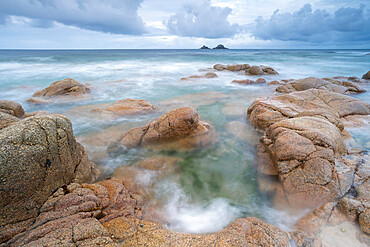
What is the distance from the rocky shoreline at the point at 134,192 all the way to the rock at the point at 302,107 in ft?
5.58

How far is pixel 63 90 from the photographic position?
44.6 feet

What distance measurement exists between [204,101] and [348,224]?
31.6 ft

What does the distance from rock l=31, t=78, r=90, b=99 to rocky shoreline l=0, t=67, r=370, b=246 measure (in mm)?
9232

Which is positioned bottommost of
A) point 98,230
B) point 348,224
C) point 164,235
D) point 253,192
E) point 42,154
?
point 253,192

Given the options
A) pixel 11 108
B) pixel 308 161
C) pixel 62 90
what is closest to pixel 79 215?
pixel 308 161

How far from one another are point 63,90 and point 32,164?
1204cm

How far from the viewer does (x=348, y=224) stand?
12.0 ft

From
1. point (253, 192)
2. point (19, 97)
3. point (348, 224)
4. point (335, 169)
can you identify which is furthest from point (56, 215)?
point (19, 97)

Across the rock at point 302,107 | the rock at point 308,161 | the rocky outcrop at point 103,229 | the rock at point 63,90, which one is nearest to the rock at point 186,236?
the rocky outcrop at point 103,229

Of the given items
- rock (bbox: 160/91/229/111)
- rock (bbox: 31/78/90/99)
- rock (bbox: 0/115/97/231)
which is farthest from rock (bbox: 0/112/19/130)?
rock (bbox: 31/78/90/99)

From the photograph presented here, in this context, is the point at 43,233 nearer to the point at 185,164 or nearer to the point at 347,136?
the point at 185,164

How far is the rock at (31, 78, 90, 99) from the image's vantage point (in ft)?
43.7

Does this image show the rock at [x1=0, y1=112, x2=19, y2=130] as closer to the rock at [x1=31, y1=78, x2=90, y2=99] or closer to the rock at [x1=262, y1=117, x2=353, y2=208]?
the rock at [x1=262, y1=117, x2=353, y2=208]

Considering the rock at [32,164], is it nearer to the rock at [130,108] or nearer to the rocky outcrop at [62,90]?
the rock at [130,108]
